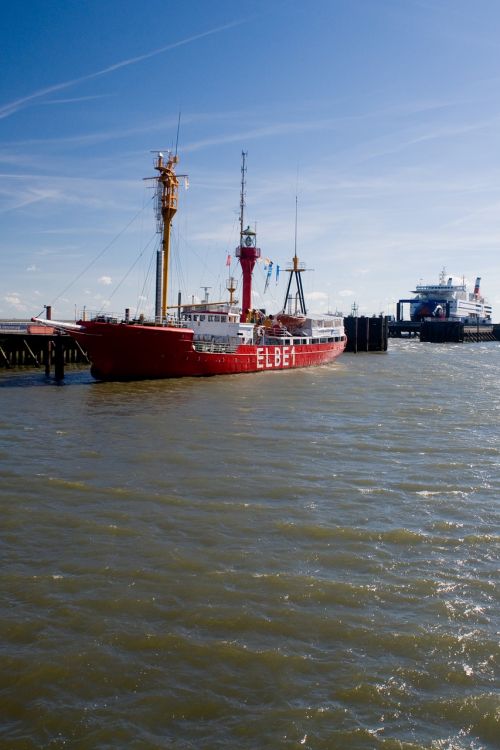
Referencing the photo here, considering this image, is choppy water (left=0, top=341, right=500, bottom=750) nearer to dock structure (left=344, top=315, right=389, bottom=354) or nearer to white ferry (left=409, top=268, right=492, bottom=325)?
dock structure (left=344, top=315, right=389, bottom=354)

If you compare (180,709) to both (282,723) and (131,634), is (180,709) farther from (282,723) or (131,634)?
(131,634)

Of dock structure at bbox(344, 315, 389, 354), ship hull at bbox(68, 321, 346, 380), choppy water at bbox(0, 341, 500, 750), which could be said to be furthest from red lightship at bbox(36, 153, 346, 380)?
dock structure at bbox(344, 315, 389, 354)

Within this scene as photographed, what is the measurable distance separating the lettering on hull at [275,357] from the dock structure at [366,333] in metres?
35.1

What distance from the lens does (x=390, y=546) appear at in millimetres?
9992

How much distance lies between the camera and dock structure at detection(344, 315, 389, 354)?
79.8 metres

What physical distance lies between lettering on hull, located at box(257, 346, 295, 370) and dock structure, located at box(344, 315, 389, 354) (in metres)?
35.1

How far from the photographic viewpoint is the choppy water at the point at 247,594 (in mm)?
5785

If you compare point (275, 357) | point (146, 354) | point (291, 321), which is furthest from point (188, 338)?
point (291, 321)

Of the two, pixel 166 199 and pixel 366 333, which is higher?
pixel 166 199

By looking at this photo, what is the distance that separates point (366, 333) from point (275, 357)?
38.8m

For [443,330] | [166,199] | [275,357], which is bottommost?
[275,357]

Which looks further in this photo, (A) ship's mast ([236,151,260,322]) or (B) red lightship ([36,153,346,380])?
(A) ship's mast ([236,151,260,322])

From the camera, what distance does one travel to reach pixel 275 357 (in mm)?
43500

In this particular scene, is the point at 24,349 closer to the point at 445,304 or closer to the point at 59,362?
the point at 59,362
